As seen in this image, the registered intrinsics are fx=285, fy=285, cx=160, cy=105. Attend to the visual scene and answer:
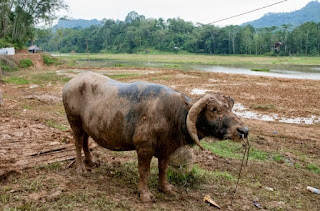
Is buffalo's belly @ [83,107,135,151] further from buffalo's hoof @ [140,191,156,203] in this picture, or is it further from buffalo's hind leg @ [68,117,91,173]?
buffalo's hoof @ [140,191,156,203]

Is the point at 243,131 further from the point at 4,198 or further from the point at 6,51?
the point at 6,51

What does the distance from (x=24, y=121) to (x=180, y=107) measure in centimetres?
631

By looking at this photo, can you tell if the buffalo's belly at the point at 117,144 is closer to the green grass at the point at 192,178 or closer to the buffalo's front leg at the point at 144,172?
the buffalo's front leg at the point at 144,172

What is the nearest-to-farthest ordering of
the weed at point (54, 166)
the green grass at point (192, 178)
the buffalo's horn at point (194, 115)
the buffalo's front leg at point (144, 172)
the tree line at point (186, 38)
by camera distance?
the buffalo's horn at point (194, 115) < the buffalo's front leg at point (144, 172) < the green grass at point (192, 178) < the weed at point (54, 166) < the tree line at point (186, 38)

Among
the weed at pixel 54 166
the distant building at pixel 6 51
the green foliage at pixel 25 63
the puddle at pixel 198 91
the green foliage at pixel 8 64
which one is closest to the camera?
the weed at pixel 54 166

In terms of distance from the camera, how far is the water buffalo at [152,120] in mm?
3826

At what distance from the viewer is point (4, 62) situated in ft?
96.9

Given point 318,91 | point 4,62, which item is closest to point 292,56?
point 318,91

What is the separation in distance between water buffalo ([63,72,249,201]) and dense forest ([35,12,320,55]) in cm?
4423

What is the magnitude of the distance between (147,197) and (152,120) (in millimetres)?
1162

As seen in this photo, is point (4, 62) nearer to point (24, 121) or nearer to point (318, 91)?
point (24, 121)

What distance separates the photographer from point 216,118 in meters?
3.84

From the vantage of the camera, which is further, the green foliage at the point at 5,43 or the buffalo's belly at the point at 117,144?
the green foliage at the point at 5,43

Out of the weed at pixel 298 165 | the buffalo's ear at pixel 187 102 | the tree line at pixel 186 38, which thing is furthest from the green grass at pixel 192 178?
the tree line at pixel 186 38
